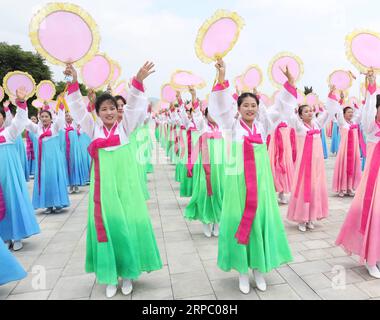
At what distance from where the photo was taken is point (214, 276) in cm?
336

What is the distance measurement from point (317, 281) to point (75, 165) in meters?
6.55

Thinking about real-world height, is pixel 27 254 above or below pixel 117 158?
below

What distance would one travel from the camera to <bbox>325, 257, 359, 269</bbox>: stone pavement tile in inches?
139

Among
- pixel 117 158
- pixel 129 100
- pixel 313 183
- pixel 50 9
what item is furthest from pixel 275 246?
pixel 50 9

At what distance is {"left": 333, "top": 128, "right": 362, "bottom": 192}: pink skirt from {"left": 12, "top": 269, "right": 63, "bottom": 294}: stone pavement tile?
5372 mm

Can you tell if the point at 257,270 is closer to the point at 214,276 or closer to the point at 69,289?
the point at 214,276

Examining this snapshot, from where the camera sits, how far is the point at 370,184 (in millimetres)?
3295

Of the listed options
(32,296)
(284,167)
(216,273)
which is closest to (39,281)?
(32,296)

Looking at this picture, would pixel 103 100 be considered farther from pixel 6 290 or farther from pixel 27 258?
pixel 27 258

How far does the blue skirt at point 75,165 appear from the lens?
8188mm

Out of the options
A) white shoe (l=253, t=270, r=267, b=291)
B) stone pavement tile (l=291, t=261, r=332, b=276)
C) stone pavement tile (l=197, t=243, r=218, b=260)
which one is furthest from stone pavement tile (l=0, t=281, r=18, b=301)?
stone pavement tile (l=291, t=261, r=332, b=276)

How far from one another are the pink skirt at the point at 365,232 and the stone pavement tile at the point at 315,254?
12.1 inches

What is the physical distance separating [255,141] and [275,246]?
930 millimetres

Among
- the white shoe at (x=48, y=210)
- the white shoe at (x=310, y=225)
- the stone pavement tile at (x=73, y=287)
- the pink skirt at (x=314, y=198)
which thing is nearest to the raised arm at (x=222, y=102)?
the stone pavement tile at (x=73, y=287)
